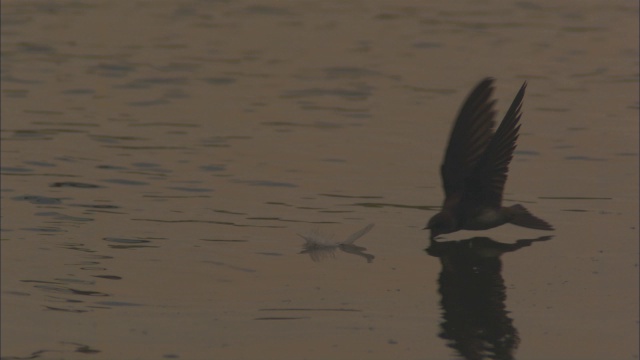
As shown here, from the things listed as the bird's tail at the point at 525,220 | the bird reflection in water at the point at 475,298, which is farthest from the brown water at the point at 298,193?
the bird's tail at the point at 525,220

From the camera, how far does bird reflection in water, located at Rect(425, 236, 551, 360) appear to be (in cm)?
691

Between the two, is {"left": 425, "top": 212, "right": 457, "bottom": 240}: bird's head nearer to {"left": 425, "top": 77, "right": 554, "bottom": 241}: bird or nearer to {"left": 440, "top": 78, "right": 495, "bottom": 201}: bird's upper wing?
{"left": 425, "top": 77, "right": 554, "bottom": 241}: bird

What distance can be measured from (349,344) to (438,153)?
543cm

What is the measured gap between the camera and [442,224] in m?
8.80

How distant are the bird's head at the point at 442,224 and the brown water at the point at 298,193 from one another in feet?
0.81

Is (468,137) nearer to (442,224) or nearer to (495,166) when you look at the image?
(495,166)

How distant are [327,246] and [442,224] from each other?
809 millimetres

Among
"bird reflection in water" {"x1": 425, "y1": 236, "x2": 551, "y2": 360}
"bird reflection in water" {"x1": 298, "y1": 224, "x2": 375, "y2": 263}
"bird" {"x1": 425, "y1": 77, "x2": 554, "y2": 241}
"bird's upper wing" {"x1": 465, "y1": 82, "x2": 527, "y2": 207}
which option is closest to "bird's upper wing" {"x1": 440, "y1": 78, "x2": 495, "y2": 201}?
"bird" {"x1": 425, "y1": 77, "x2": 554, "y2": 241}

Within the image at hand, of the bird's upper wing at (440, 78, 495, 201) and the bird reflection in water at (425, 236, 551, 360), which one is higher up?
the bird's upper wing at (440, 78, 495, 201)


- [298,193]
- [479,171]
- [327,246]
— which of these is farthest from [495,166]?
[298,193]

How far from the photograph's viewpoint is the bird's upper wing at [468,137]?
9.16m

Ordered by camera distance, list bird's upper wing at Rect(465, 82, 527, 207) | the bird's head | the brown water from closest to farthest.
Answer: the brown water → bird's upper wing at Rect(465, 82, 527, 207) → the bird's head

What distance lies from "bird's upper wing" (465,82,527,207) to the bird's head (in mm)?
221

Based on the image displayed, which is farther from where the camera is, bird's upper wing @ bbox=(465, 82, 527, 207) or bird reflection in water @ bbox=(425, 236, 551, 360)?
bird's upper wing @ bbox=(465, 82, 527, 207)
